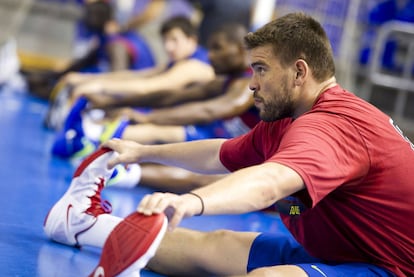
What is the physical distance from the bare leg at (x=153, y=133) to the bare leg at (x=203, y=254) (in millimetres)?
2550

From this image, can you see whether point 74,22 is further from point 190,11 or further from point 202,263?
point 202,263

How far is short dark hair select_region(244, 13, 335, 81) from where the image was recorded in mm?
2342

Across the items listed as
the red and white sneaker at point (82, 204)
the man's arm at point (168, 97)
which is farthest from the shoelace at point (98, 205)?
the man's arm at point (168, 97)

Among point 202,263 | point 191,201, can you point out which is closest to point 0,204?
point 202,263

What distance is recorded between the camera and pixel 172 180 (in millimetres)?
4727

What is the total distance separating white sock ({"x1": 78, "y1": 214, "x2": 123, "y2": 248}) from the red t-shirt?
2.06 ft

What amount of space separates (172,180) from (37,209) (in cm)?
128

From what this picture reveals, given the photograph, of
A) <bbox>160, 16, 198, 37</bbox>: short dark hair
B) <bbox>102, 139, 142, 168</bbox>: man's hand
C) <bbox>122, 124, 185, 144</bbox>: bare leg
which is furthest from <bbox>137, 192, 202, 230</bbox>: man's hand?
<bbox>160, 16, 198, 37</bbox>: short dark hair

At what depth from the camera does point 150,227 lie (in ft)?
6.20

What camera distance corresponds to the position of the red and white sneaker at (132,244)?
6.21 feet

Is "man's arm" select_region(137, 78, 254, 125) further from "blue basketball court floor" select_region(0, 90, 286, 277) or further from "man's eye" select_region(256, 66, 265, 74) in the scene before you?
"man's eye" select_region(256, 66, 265, 74)

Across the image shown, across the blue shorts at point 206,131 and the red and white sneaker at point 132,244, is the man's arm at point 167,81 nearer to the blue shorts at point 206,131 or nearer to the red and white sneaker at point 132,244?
the blue shorts at point 206,131

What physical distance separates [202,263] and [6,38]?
10855 millimetres

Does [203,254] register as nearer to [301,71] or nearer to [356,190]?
[356,190]
